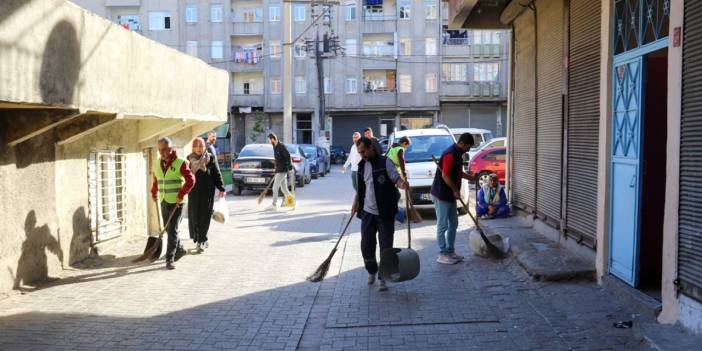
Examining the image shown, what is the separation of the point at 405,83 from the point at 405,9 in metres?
5.65

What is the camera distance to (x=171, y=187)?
895 cm

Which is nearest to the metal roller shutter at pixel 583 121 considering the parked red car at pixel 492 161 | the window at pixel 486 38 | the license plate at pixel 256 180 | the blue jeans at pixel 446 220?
the blue jeans at pixel 446 220

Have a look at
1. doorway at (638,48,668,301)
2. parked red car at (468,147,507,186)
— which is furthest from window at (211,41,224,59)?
doorway at (638,48,668,301)

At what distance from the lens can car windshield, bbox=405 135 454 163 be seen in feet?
50.3

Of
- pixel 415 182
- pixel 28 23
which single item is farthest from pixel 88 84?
pixel 415 182

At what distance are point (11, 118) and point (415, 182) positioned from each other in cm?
882

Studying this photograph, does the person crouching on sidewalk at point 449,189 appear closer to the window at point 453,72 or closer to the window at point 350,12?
the window at point 453,72

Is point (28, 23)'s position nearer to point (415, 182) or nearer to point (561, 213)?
point (561, 213)

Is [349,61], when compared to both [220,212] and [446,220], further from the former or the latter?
[446,220]

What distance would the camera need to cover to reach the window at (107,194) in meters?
9.50

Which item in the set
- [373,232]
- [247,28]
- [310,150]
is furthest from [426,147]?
[247,28]

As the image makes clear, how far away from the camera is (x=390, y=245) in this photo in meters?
7.62

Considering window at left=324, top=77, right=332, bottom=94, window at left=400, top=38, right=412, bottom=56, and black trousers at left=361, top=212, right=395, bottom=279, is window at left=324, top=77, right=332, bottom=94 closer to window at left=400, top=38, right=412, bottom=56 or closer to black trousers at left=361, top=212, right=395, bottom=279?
window at left=400, top=38, right=412, bottom=56

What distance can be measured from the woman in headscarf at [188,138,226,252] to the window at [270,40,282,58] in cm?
4247
